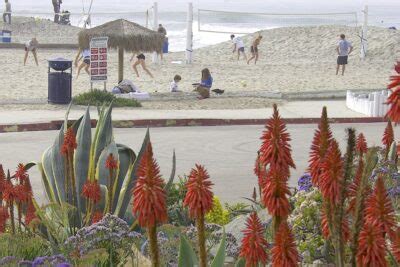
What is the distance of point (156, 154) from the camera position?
16078 millimetres

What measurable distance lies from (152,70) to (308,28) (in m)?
18.6

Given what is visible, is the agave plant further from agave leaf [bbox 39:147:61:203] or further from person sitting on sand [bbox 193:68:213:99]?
person sitting on sand [bbox 193:68:213:99]

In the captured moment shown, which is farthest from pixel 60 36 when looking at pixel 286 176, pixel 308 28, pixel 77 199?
pixel 286 176

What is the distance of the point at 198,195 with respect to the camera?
3.12 m

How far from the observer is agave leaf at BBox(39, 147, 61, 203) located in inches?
302

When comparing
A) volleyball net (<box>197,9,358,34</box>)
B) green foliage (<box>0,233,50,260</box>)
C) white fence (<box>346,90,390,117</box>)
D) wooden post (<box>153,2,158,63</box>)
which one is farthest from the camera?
volleyball net (<box>197,9,358,34</box>)

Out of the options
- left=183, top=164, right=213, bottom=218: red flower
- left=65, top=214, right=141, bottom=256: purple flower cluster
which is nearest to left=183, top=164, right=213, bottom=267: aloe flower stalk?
left=183, top=164, right=213, bottom=218: red flower

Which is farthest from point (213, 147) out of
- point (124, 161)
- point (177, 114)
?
point (124, 161)

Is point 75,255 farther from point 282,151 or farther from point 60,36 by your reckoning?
point 60,36

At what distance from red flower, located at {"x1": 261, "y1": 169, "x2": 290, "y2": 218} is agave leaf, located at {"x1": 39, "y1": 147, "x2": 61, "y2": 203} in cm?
488

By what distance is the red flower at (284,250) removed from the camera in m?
2.60

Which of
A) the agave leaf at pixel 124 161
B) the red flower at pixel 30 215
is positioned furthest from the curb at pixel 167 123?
the red flower at pixel 30 215

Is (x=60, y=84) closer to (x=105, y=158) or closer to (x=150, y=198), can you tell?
(x=105, y=158)

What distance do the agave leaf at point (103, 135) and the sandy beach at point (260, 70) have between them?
51.0 feet
